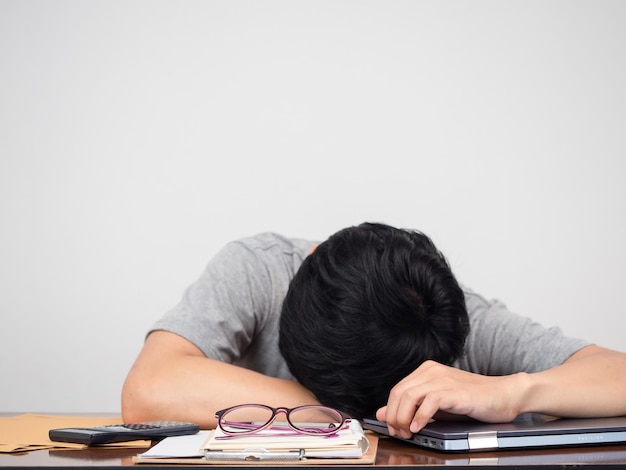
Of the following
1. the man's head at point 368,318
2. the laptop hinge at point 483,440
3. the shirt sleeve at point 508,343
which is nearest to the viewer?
the laptop hinge at point 483,440

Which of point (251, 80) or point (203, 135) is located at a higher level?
point (251, 80)

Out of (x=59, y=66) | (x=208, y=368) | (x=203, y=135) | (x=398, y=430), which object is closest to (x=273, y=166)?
(x=203, y=135)

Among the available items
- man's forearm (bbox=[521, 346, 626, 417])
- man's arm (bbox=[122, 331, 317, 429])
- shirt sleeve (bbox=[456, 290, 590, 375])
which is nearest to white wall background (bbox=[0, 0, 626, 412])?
shirt sleeve (bbox=[456, 290, 590, 375])

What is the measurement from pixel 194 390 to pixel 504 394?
19.5 inches

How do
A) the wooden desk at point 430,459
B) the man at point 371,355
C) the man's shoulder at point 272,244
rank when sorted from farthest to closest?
the man's shoulder at point 272,244 → the man at point 371,355 → the wooden desk at point 430,459

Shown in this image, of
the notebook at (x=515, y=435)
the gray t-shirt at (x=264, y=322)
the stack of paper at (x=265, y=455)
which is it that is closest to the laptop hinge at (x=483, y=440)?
the notebook at (x=515, y=435)

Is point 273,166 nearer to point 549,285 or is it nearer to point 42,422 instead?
point 549,285

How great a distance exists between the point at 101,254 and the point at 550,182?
56.0 inches

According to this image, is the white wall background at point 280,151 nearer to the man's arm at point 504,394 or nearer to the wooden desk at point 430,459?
the man's arm at point 504,394

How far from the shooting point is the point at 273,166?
2379 millimetres

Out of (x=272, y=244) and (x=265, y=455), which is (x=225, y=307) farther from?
(x=265, y=455)

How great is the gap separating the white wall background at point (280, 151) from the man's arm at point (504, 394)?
130cm

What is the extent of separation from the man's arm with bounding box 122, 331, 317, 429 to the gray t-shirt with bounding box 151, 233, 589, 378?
0.11 meters

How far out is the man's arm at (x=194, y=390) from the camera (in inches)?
46.5
